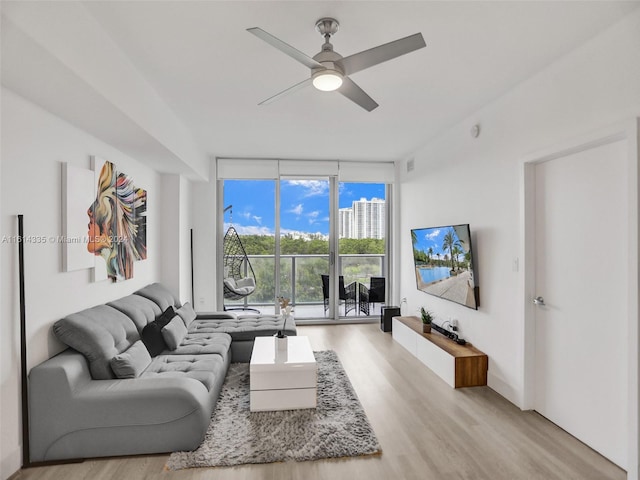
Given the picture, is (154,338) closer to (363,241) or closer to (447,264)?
(447,264)

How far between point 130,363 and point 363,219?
4314 millimetres

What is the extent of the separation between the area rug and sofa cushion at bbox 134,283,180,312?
131 centimetres

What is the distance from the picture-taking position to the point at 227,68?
260 centimetres

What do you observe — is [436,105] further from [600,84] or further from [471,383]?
[471,383]

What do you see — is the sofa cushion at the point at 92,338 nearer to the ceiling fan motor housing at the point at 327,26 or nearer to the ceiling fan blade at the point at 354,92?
the ceiling fan blade at the point at 354,92

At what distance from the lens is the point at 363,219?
19.9 ft

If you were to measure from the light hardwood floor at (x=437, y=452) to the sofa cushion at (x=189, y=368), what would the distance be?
1.73ft

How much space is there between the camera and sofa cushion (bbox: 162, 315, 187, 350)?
3.18 meters

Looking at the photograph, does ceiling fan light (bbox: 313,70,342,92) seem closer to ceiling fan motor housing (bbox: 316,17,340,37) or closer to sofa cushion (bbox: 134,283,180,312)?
ceiling fan motor housing (bbox: 316,17,340,37)

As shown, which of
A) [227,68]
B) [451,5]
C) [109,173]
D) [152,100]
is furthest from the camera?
[109,173]

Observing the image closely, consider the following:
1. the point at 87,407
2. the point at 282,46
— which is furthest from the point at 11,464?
the point at 282,46

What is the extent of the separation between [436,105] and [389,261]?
10.4 ft

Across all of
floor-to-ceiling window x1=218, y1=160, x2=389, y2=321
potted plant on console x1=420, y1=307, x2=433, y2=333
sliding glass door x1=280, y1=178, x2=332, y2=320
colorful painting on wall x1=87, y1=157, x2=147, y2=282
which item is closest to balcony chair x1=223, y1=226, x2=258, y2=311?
floor-to-ceiling window x1=218, y1=160, x2=389, y2=321

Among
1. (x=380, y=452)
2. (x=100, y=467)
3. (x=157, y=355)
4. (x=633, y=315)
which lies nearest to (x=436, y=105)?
(x=633, y=315)
